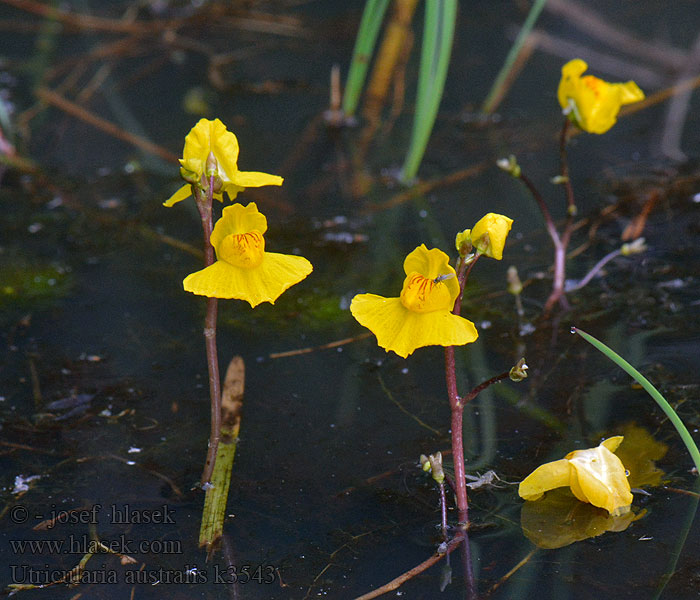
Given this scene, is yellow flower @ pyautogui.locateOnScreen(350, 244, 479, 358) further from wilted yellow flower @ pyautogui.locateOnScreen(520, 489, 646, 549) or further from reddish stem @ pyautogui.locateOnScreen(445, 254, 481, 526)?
wilted yellow flower @ pyautogui.locateOnScreen(520, 489, 646, 549)

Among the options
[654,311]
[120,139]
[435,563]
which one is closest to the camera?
[435,563]

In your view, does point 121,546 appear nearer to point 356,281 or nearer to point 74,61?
point 356,281

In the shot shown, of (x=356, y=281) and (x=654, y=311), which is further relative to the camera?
(x=356, y=281)

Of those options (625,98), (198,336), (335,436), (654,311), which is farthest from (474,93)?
(335,436)

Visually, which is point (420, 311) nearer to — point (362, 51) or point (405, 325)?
point (405, 325)

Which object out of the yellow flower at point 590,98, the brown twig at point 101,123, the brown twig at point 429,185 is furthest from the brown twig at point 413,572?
the brown twig at point 101,123

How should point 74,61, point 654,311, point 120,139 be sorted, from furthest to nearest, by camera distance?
point 74,61
point 120,139
point 654,311

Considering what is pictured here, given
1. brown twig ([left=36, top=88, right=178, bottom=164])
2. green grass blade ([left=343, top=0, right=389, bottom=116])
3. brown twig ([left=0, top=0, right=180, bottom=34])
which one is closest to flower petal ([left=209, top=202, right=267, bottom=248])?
green grass blade ([left=343, top=0, right=389, bottom=116])
